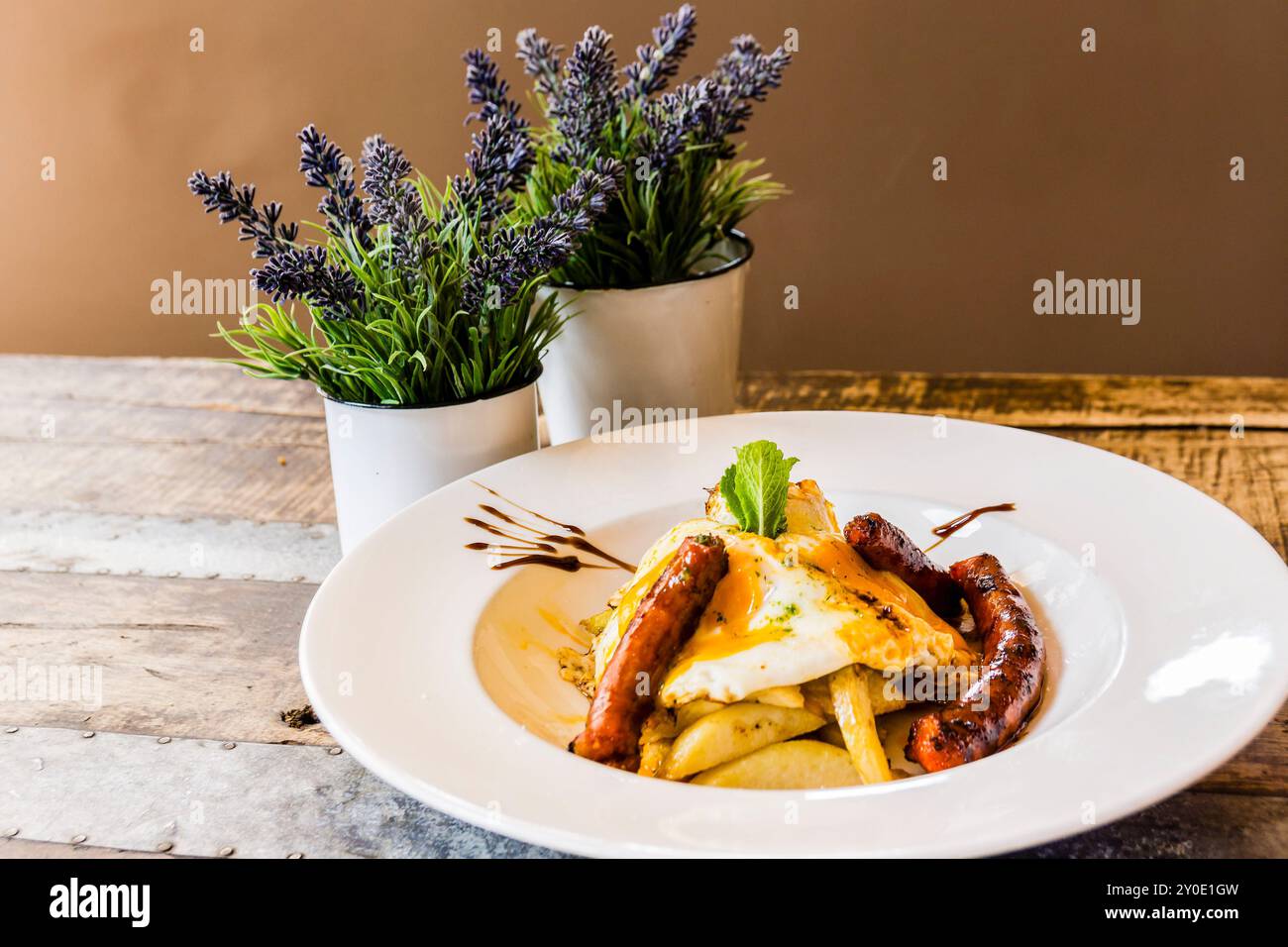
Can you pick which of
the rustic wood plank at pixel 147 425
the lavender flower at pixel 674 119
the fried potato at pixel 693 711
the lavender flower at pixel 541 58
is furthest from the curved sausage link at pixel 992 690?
the rustic wood plank at pixel 147 425

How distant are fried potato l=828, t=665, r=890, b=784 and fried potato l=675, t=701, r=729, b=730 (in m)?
0.10

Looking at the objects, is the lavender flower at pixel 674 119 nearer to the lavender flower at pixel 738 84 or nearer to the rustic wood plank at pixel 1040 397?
the lavender flower at pixel 738 84

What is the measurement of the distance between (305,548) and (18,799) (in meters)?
0.59

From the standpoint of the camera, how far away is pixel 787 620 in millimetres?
1092

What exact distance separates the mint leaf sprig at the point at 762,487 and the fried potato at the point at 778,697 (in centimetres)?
20

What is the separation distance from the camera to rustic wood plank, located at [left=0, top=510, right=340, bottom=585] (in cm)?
161

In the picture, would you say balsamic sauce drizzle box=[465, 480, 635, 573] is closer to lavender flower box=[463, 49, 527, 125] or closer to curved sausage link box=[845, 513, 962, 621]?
curved sausage link box=[845, 513, 962, 621]

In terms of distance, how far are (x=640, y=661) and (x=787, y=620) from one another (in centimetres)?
14

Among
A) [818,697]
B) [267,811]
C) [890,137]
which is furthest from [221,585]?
[890,137]

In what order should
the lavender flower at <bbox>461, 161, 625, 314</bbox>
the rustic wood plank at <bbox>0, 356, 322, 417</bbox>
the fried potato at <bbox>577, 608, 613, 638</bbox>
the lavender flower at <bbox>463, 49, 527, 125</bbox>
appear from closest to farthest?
the fried potato at <bbox>577, 608, 613, 638</bbox> → the lavender flower at <bbox>461, 161, 625, 314</bbox> → the lavender flower at <bbox>463, 49, 527, 125</bbox> → the rustic wood plank at <bbox>0, 356, 322, 417</bbox>

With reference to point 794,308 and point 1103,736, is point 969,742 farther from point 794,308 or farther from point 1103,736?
point 794,308

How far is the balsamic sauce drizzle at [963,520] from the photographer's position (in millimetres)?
1425

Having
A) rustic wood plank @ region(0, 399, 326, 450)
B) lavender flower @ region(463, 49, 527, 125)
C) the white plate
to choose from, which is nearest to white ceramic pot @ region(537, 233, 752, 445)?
the white plate

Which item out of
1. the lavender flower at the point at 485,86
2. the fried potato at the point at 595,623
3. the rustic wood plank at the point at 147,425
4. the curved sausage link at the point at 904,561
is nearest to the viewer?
the curved sausage link at the point at 904,561
